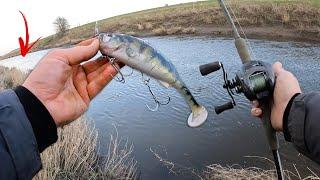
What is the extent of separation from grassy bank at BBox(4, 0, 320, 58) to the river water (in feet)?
18.3

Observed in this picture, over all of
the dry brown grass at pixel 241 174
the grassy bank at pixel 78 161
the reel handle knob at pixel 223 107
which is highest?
the reel handle knob at pixel 223 107

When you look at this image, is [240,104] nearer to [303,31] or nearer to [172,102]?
[172,102]

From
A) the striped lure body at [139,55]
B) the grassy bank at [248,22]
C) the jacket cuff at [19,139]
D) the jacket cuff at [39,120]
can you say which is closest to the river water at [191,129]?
the grassy bank at [248,22]

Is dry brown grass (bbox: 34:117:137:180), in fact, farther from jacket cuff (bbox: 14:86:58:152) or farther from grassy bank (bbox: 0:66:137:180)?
jacket cuff (bbox: 14:86:58:152)

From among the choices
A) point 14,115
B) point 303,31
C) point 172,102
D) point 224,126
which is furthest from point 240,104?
point 303,31

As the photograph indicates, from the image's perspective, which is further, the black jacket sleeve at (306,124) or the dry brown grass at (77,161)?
the dry brown grass at (77,161)

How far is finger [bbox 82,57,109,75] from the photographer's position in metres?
3.65

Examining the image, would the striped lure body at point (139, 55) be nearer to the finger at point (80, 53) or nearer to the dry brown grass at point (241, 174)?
the finger at point (80, 53)

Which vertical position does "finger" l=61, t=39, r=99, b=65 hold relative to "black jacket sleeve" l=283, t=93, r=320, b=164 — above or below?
above

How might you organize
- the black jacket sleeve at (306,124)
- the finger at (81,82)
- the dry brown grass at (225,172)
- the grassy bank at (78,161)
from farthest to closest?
the dry brown grass at (225,172) < the grassy bank at (78,161) < the finger at (81,82) < the black jacket sleeve at (306,124)

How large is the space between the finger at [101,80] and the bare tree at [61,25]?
45278 mm

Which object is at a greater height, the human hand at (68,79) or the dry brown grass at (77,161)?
the human hand at (68,79)

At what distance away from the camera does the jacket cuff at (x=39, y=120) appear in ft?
8.07

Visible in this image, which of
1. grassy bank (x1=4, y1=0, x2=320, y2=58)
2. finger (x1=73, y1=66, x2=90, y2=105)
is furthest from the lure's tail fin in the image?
grassy bank (x1=4, y1=0, x2=320, y2=58)
